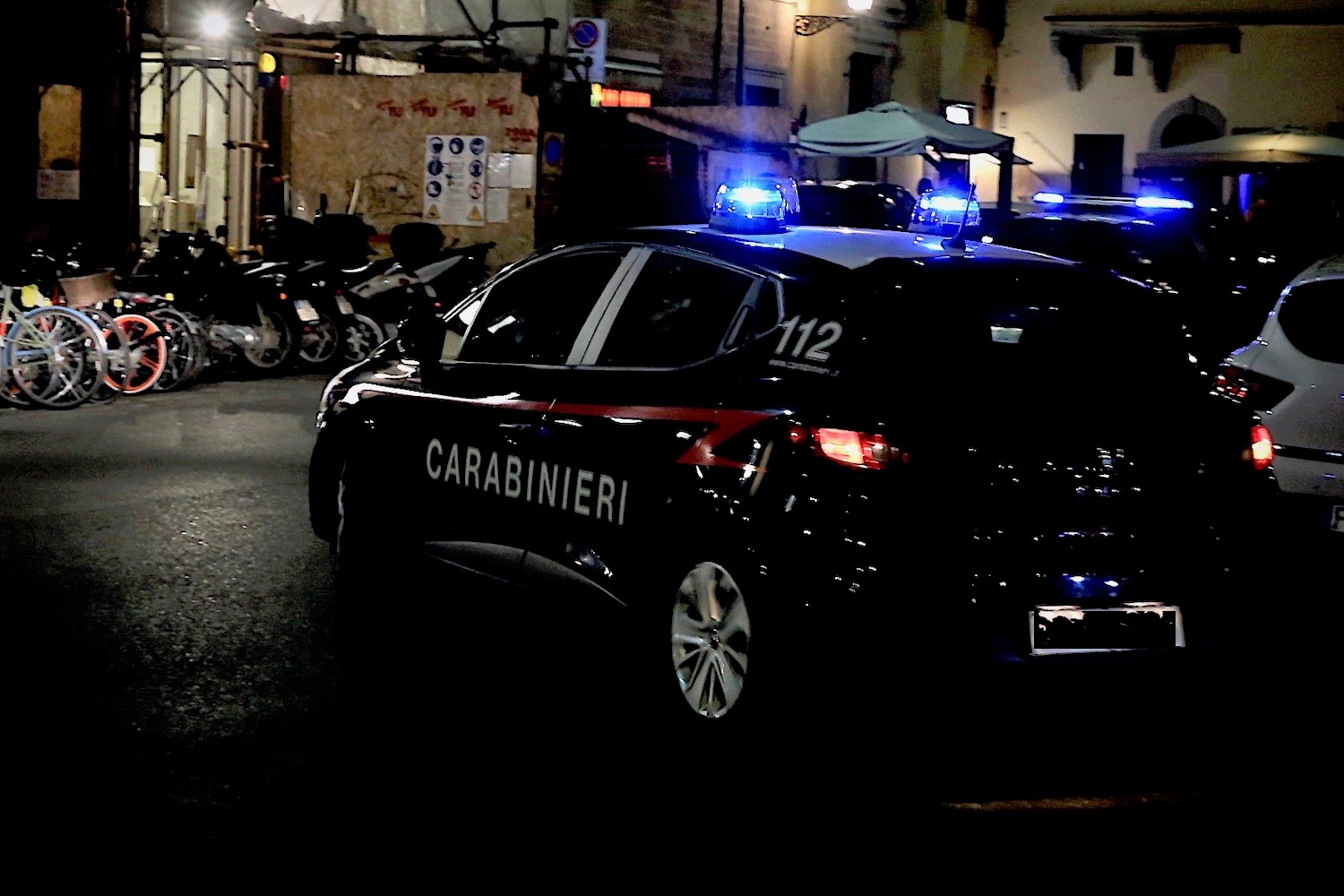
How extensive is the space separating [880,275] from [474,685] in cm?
198

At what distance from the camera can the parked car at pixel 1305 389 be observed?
7727 mm

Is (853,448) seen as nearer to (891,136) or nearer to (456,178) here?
(456,178)

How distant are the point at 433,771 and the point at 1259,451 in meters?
2.51

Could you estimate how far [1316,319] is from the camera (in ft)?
26.4

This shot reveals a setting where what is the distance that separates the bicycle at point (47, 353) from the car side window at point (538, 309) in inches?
281

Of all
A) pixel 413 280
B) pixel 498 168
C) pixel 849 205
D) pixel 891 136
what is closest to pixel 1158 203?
pixel 413 280

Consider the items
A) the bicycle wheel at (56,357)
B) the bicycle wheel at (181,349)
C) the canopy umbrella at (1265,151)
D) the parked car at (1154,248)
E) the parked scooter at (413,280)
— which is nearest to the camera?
the bicycle wheel at (56,357)

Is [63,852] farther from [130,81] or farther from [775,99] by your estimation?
[775,99]

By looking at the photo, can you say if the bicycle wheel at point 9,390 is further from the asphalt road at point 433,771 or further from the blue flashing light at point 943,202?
the blue flashing light at point 943,202

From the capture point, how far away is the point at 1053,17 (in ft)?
125

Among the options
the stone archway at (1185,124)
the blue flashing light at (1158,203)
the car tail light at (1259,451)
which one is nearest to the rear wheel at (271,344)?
the blue flashing light at (1158,203)

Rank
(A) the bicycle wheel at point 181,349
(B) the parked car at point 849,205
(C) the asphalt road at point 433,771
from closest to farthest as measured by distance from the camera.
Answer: (C) the asphalt road at point 433,771 → (A) the bicycle wheel at point 181,349 → (B) the parked car at point 849,205

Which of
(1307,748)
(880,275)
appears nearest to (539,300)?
(880,275)

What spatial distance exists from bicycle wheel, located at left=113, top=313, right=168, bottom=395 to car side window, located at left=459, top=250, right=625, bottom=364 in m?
7.74
